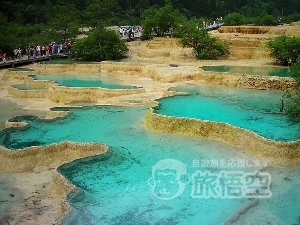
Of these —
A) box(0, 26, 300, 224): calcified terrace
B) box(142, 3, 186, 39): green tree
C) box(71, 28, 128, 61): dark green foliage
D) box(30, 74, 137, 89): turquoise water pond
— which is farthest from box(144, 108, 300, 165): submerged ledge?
box(142, 3, 186, 39): green tree

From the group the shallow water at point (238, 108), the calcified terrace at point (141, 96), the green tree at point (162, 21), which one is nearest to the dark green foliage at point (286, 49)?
the calcified terrace at point (141, 96)

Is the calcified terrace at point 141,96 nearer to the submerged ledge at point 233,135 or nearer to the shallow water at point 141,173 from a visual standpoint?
the submerged ledge at point 233,135

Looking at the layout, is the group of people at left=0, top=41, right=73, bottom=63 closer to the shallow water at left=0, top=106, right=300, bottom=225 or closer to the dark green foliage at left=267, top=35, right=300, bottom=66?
the shallow water at left=0, top=106, right=300, bottom=225

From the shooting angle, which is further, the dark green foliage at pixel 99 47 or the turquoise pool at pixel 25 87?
the dark green foliage at pixel 99 47

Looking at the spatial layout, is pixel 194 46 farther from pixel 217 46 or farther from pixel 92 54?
pixel 92 54

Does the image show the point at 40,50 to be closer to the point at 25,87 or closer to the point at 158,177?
the point at 25,87

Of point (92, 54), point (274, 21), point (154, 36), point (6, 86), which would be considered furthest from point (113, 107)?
point (274, 21)
